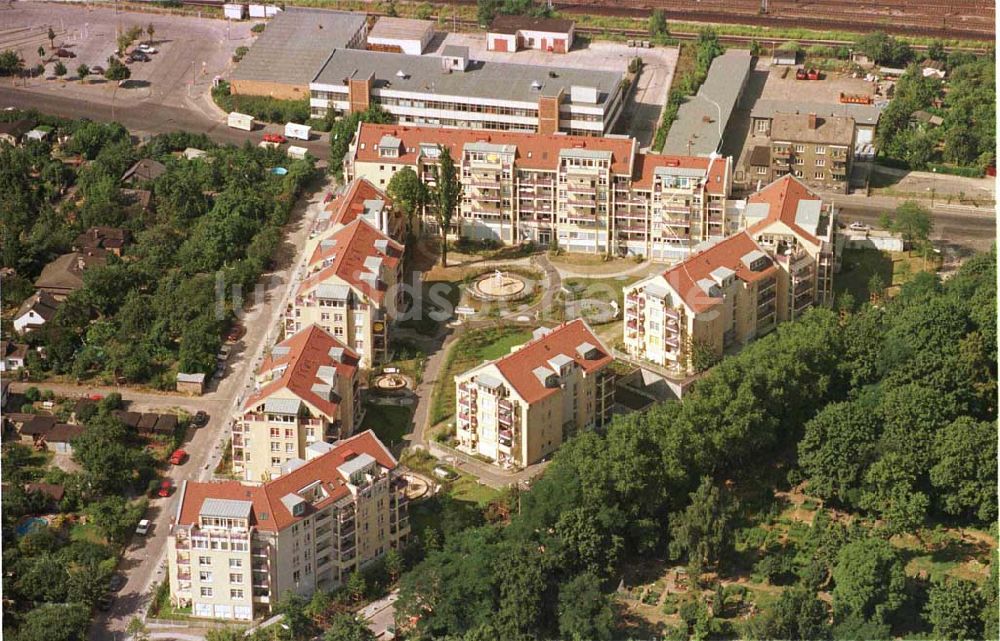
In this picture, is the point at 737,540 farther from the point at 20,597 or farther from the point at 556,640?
the point at 20,597

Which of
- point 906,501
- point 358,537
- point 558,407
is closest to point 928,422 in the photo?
point 906,501

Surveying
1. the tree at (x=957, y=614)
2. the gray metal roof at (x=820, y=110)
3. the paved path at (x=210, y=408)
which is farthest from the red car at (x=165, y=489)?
the gray metal roof at (x=820, y=110)

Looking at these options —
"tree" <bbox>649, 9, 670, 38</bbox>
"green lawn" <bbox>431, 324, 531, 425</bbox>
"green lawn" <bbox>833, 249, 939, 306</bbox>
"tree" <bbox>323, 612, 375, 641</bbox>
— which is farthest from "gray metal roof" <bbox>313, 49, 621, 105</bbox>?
"tree" <bbox>323, 612, 375, 641</bbox>

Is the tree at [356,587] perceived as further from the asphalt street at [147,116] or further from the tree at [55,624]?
the asphalt street at [147,116]

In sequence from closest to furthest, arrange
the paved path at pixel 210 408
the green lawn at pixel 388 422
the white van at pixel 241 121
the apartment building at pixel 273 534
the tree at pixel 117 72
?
the apartment building at pixel 273 534 → the paved path at pixel 210 408 → the green lawn at pixel 388 422 → the white van at pixel 241 121 → the tree at pixel 117 72

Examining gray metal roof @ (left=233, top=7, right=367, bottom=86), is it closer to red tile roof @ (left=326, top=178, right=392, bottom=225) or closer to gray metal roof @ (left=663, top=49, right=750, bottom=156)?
red tile roof @ (left=326, top=178, right=392, bottom=225)
